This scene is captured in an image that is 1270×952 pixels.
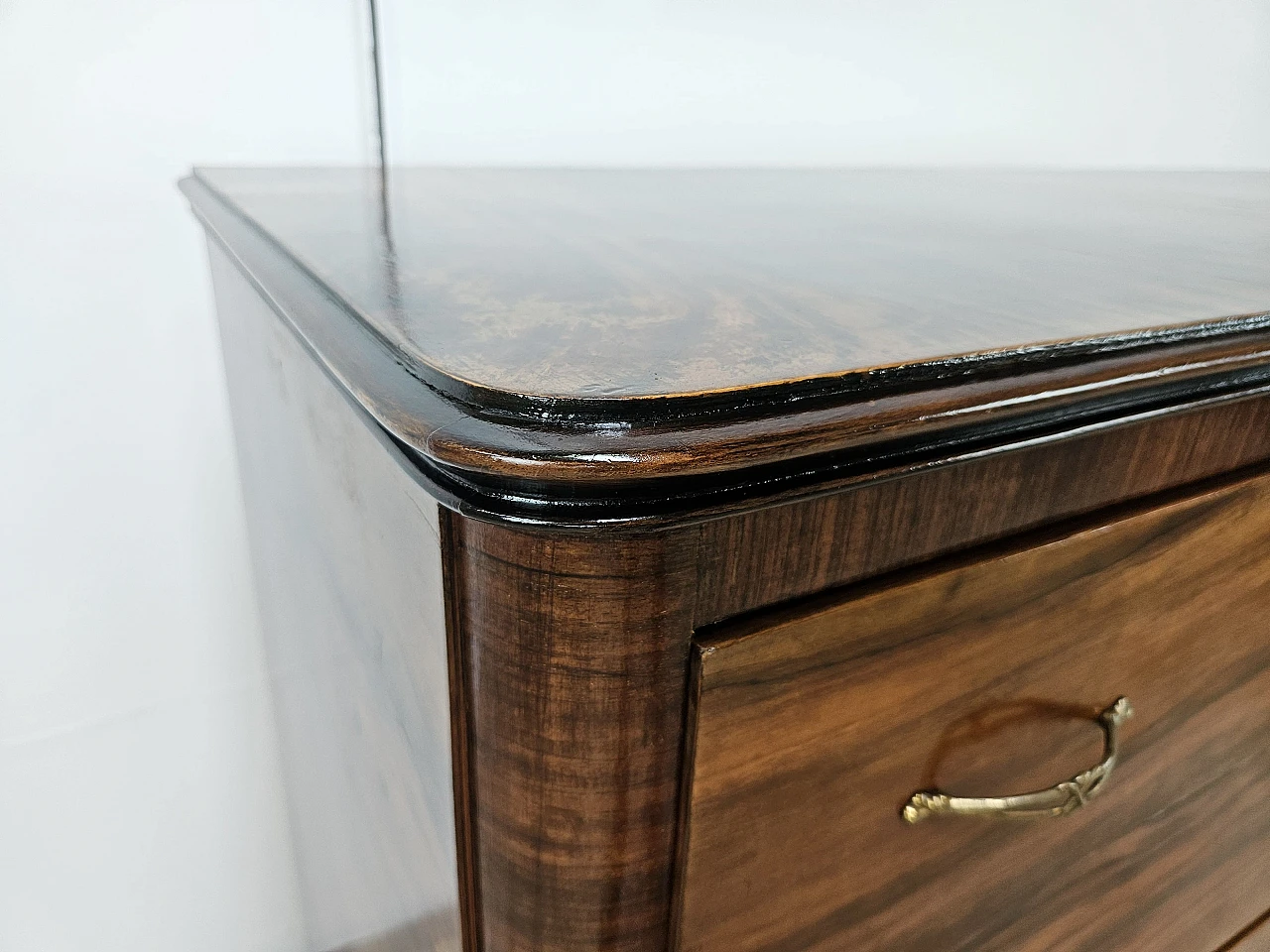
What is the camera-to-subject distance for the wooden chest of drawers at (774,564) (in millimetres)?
220

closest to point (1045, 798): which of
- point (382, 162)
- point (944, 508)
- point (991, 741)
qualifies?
point (991, 741)

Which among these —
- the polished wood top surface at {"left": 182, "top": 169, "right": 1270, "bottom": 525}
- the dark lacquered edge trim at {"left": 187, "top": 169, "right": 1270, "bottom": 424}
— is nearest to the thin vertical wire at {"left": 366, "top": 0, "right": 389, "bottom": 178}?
the polished wood top surface at {"left": 182, "top": 169, "right": 1270, "bottom": 525}

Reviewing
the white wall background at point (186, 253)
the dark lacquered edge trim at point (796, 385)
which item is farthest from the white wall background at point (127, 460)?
the dark lacquered edge trim at point (796, 385)

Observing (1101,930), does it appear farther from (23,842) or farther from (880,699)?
(23,842)

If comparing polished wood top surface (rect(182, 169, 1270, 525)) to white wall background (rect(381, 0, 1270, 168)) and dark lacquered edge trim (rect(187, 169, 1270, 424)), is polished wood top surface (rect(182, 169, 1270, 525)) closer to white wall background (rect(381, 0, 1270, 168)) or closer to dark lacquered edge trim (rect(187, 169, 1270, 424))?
→ dark lacquered edge trim (rect(187, 169, 1270, 424))

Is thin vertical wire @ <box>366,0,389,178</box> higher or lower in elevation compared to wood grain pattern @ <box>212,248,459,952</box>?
higher

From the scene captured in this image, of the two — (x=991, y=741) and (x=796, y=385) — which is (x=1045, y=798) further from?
(x=796, y=385)

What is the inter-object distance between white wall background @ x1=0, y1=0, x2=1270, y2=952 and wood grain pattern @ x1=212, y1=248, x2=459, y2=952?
99 millimetres

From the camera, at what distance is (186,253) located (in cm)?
66

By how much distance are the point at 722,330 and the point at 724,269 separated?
0.30 ft

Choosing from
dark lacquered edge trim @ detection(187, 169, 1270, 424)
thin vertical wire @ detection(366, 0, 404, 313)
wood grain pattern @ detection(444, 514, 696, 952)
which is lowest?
wood grain pattern @ detection(444, 514, 696, 952)

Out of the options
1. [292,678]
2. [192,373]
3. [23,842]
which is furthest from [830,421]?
[23,842]

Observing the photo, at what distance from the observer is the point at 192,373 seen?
27.2 inches

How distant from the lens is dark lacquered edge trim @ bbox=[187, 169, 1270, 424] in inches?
7.9
